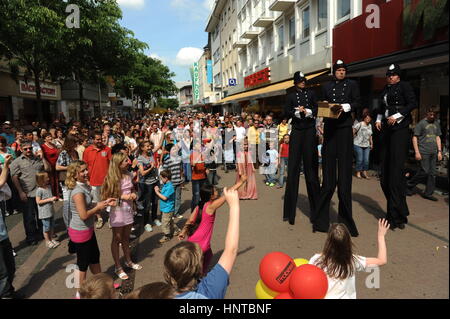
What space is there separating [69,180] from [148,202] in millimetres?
2786

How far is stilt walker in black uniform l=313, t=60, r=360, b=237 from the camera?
4.96 m

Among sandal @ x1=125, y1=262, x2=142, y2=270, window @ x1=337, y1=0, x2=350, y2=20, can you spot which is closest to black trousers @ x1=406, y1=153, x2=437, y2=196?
sandal @ x1=125, y1=262, x2=142, y2=270

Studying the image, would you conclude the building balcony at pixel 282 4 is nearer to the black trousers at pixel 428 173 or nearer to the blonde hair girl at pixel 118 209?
the black trousers at pixel 428 173

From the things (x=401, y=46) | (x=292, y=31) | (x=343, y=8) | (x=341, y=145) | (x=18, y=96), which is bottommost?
(x=341, y=145)

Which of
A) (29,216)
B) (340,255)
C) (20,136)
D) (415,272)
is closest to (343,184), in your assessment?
(415,272)

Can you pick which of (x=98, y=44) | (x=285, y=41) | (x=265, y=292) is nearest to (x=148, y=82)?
(x=285, y=41)

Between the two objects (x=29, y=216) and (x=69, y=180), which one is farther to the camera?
(x=29, y=216)

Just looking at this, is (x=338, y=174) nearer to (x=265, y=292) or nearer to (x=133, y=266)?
(x=265, y=292)

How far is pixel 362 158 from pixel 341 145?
196 inches

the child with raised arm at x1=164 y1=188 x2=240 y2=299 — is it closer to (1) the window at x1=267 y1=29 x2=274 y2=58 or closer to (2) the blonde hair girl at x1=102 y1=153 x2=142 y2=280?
(2) the blonde hair girl at x1=102 y1=153 x2=142 y2=280

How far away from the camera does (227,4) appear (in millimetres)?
40094

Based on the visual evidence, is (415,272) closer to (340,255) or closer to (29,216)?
(340,255)

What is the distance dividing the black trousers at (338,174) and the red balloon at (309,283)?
2.78m

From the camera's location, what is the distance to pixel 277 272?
264cm
